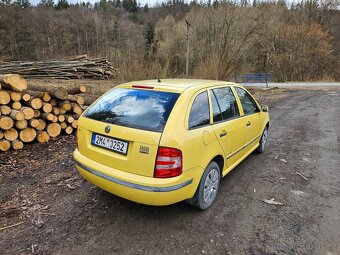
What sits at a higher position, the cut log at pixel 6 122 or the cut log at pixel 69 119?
the cut log at pixel 6 122

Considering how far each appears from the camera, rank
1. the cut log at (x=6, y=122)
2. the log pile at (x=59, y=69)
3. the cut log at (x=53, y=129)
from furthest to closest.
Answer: the log pile at (x=59, y=69)
the cut log at (x=53, y=129)
the cut log at (x=6, y=122)

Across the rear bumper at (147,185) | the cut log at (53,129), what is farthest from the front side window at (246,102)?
the cut log at (53,129)

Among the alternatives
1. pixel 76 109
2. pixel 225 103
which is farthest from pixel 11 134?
pixel 225 103

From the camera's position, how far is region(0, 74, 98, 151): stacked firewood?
17.0 feet

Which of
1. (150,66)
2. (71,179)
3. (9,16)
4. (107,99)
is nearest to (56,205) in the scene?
(71,179)

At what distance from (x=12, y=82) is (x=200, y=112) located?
13.9 feet

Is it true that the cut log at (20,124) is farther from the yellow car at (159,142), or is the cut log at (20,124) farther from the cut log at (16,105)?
the yellow car at (159,142)

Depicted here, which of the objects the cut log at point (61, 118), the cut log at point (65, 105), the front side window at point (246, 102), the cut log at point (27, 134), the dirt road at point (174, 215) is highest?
the front side window at point (246, 102)

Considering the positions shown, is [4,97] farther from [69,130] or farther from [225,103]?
[225,103]

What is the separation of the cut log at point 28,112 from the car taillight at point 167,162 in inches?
154

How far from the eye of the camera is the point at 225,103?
152 inches

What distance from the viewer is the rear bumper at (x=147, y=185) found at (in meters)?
2.73

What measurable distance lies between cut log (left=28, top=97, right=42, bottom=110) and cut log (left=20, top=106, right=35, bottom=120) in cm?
13

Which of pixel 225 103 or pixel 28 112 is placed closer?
pixel 225 103
